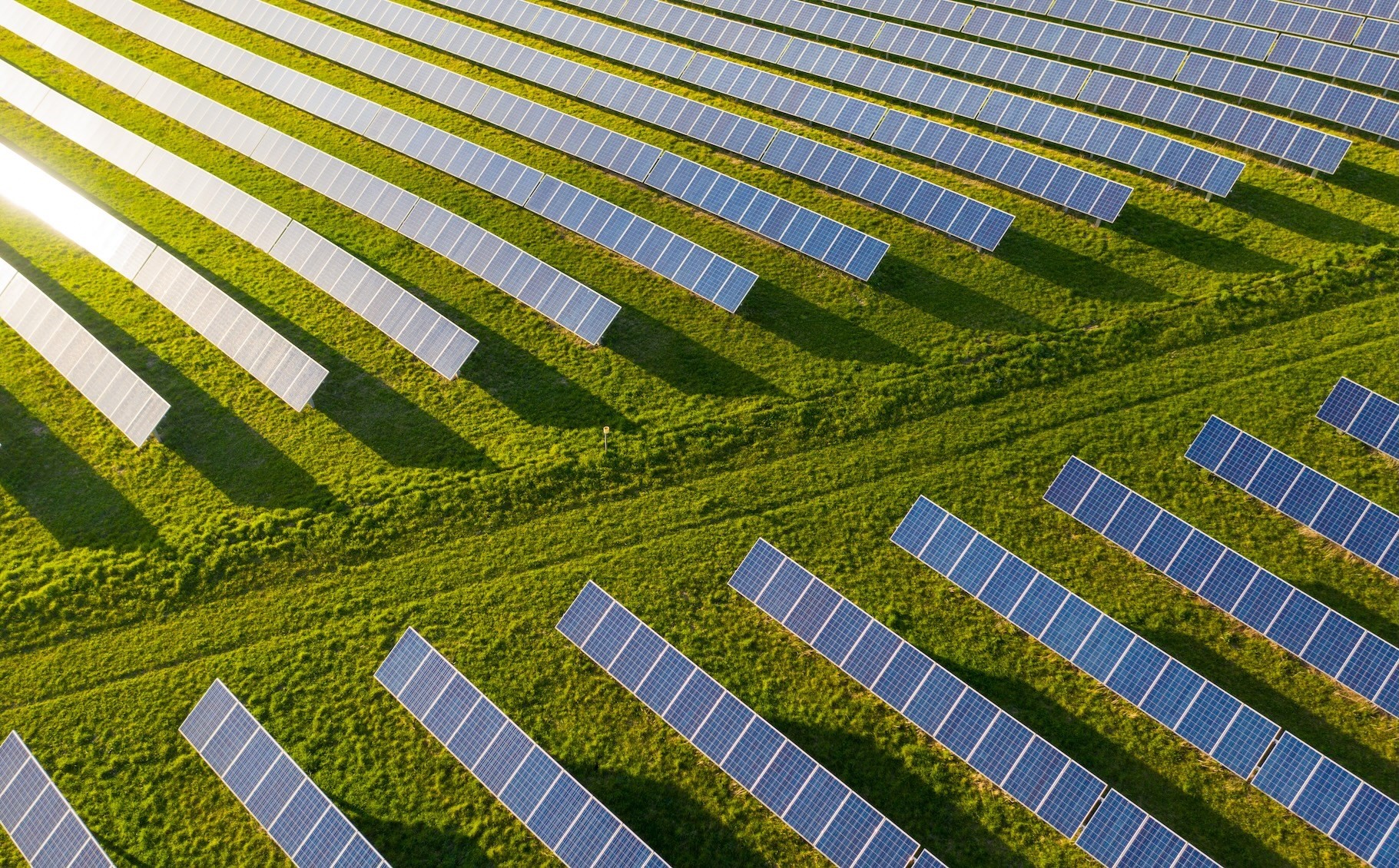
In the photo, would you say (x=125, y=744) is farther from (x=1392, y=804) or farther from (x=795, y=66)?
(x=795, y=66)

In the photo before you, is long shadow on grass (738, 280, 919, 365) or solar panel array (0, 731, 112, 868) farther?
long shadow on grass (738, 280, 919, 365)

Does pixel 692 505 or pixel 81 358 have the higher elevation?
pixel 692 505

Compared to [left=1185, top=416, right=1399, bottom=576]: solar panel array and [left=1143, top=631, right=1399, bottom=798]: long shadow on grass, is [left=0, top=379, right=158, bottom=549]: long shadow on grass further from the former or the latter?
[left=1185, top=416, right=1399, bottom=576]: solar panel array

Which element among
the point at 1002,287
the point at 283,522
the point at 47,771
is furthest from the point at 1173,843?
the point at 47,771

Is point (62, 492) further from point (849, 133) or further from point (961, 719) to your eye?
point (849, 133)

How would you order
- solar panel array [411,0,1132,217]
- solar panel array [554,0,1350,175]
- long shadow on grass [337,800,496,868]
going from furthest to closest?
solar panel array [554,0,1350,175] < solar panel array [411,0,1132,217] < long shadow on grass [337,800,496,868]

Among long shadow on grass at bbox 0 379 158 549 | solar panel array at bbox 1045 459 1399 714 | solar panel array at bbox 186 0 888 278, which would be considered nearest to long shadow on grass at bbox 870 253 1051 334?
solar panel array at bbox 186 0 888 278

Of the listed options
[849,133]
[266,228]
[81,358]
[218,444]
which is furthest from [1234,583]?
[81,358]

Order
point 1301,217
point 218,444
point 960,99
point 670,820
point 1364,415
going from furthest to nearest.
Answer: point 960,99, point 1301,217, point 218,444, point 1364,415, point 670,820
